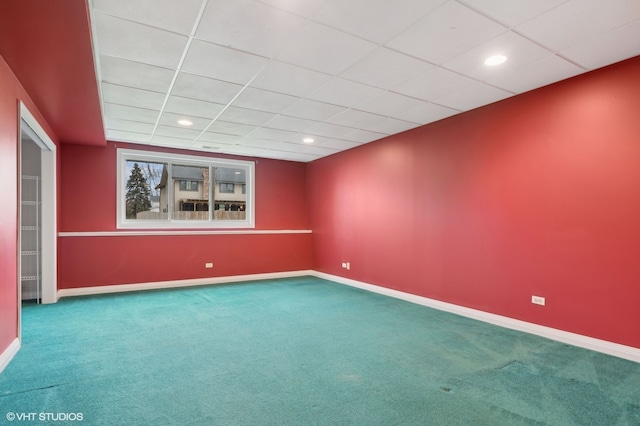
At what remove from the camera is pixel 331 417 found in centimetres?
210

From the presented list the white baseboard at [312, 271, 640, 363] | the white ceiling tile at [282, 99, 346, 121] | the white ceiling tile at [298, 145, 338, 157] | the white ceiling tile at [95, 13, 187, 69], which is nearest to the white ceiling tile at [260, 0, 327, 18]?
the white ceiling tile at [95, 13, 187, 69]

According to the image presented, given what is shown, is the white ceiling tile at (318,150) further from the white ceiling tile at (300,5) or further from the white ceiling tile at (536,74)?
the white ceiling tile at (300,5)

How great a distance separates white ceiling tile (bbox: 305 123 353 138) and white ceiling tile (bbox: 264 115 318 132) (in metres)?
0.13

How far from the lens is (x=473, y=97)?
390 cm

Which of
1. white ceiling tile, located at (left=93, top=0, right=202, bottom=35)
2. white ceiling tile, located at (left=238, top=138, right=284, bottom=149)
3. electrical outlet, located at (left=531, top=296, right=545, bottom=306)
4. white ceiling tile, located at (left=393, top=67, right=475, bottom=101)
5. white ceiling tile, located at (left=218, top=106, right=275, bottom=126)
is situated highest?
white ceiling tile, located at (left=93, top=0, right=202, bottom=35)

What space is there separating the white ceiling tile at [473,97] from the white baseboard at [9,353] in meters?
4.86

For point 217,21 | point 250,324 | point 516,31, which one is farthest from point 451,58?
point 250,324

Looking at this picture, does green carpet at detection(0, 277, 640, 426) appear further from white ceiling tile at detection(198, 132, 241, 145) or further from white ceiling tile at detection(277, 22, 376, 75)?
white ceiling tile at detection(198, 132, 241, 145)

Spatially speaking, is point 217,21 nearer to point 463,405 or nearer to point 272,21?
point 272,21

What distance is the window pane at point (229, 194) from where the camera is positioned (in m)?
6.96

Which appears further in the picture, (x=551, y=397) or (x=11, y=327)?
(x=11, y=327)

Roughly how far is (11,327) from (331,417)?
3000 millimetres

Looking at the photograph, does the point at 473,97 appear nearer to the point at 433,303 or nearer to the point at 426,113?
the point at 426,113

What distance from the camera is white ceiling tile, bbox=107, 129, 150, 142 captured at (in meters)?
5.31
